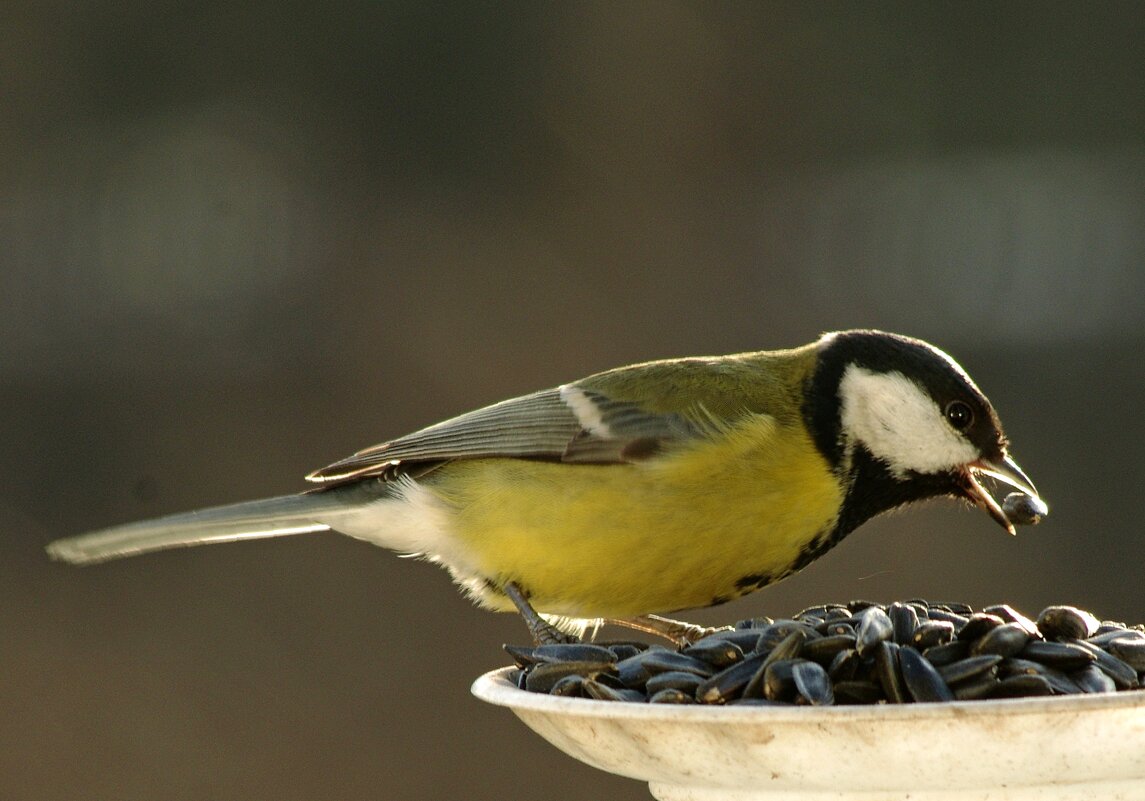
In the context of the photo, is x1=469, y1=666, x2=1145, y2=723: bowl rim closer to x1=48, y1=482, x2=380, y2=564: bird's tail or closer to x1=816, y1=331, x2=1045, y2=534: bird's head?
x1=816, y1=331, x2=1045, y2=534: bird's head

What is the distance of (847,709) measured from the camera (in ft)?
4.22

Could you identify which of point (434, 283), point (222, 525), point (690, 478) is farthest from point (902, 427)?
point (434, 283)

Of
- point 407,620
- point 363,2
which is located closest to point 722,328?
point 407,620

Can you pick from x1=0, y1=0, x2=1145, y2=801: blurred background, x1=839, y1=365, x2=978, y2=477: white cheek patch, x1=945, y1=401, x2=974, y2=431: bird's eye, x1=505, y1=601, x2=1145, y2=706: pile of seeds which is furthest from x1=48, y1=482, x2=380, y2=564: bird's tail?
x1=0, y1=0, x2=1145, y2=801: blurred background

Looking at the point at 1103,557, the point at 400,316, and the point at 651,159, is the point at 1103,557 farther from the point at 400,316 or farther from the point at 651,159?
the point at 400,316

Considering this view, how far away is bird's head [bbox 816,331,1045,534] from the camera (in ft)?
6.67

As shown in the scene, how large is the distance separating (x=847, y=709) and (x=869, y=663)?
0.26 metres

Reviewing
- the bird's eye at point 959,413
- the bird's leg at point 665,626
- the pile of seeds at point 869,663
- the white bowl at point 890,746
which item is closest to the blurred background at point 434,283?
the bird's leg at point 665,626

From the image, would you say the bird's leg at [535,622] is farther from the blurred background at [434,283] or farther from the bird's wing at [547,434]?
the blurred background at [434,283]

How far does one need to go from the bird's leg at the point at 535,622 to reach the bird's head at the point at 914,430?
54 centimetres

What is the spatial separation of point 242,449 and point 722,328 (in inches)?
68.2

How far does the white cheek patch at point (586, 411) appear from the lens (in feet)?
7.23

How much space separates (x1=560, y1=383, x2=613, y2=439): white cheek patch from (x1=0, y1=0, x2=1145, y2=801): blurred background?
1.82 meters

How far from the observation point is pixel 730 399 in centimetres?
219
